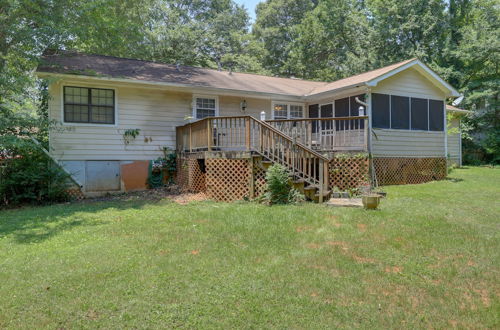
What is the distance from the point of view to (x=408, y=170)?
1209 centimetres

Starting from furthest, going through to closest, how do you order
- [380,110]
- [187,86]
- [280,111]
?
[280,111] → [380,110] → [187,86]

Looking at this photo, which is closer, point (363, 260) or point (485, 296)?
point (485, 296)

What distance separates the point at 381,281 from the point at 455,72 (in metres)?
23.4

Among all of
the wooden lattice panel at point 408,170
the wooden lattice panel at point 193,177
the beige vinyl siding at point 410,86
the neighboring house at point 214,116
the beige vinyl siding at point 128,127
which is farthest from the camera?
the beige vinyl siding at point 410,86

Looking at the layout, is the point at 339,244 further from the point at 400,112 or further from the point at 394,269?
the point at 400,112

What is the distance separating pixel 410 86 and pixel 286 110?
470 centimetres

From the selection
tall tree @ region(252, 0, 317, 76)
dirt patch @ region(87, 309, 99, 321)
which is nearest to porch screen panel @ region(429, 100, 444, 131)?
dirt patch @ region(87, 309, 99, 321)

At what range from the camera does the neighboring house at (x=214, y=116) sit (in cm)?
976

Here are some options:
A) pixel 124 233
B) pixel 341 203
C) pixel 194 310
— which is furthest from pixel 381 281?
pixel 124 233

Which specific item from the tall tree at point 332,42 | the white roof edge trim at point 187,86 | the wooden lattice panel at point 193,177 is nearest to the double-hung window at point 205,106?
the white roof edge trim at point 187,86

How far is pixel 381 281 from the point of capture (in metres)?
3.93

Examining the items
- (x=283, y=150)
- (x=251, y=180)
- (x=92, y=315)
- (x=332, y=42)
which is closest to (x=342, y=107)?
(x=283, y=150)

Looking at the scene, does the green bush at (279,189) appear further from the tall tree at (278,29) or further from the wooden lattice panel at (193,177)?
the tall tree at (278,29)

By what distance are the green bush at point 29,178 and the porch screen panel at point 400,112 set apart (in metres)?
10.9
